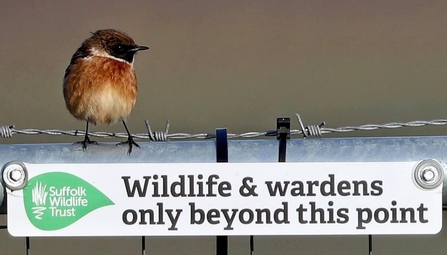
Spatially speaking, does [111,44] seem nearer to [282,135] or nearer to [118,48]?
[118,48]

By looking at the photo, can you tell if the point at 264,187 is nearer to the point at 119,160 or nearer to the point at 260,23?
the point at 119,160

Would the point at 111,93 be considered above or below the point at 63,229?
above

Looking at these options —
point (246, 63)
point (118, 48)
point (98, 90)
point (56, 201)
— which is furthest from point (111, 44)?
point (246, 63)

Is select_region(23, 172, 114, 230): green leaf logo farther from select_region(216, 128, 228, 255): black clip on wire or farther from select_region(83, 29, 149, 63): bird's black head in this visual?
select_region(83, 29, 149, 63): bird's black head

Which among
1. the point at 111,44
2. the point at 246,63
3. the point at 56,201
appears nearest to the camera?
the point at 56,201

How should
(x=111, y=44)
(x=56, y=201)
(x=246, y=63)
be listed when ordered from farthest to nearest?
1. (x=246, y=63)
2. (x=111, y=44)
3. (x=56, y=201)

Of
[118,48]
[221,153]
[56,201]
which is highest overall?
[118,48]

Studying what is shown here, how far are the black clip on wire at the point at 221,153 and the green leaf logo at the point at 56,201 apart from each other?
0.24m

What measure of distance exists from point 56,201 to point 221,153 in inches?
14.3

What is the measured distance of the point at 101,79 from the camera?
3.09 metres

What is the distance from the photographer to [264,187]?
205 cm

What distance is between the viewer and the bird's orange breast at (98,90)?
3031mm
